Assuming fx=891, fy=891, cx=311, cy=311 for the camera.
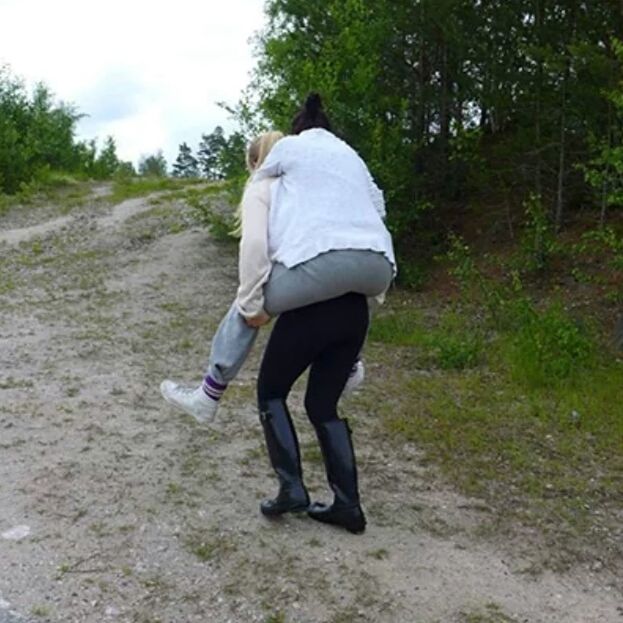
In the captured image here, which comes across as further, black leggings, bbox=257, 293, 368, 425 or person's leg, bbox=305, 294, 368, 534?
person's leg, bbox=305, 294, 368, 534

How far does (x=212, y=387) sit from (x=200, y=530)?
586 millimetres

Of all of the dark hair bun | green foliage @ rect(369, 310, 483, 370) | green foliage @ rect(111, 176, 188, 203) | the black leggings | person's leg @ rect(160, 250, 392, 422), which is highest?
the dark hair bun

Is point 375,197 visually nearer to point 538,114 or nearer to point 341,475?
point 341,475

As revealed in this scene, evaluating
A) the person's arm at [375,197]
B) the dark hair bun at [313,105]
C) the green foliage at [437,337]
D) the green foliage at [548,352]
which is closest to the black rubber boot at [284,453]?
the person's arm at [375,197]

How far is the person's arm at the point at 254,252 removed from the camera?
10.9ft

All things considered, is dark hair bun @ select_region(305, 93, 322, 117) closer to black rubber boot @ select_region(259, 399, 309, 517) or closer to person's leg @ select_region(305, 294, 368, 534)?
person's leg @ select_region(305, 294, 368, 534)

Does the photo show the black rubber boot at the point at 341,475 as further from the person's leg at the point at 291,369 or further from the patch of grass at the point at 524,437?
the patch of grass at the point at 524,437

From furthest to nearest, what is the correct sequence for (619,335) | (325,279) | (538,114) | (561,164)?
(538,114) → (561,164) → (619,335) → (325,279)

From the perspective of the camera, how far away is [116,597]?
3104mm

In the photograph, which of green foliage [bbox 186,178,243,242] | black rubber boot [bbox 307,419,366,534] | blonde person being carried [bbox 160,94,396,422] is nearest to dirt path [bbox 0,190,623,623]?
black rubber boot [bbox 307,419,366,534]

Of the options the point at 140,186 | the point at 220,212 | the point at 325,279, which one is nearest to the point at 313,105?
the point at 325,279

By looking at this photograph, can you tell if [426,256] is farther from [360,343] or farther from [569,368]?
[360,343]

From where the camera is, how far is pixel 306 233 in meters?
3.29

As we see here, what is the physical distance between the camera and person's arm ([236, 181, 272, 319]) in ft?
10.9
